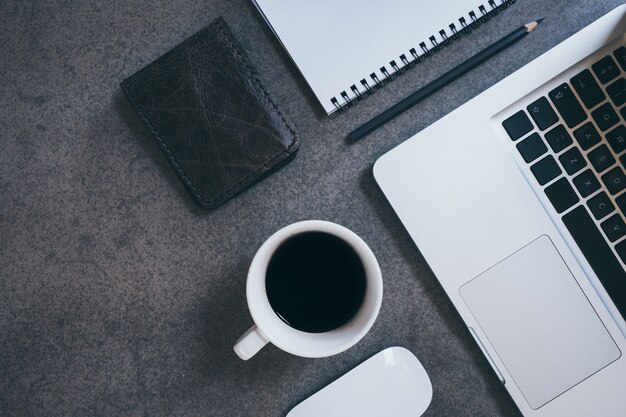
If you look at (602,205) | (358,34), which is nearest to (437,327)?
(602,205)

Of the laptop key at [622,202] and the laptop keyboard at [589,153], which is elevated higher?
the laptop keyboard at [589,153]

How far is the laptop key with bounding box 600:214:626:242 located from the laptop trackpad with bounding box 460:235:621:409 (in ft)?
0.16

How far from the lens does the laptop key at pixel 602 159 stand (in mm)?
485

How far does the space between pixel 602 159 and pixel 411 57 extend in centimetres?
20

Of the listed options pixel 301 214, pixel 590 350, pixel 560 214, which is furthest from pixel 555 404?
pixel 301 214

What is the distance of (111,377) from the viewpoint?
53 cm

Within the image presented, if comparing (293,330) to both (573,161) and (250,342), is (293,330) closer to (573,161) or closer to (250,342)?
(250,342)

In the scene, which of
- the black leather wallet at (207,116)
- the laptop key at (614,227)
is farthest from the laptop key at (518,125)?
the black leather wallet at (207,116)

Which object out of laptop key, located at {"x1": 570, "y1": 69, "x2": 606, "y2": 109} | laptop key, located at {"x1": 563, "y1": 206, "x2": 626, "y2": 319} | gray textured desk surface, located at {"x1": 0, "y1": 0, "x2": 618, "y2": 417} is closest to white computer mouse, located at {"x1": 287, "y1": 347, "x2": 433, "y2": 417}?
gray textured desk surface, located at {"x1": 0, "y1": 0, "x2": 618, "y2": 417}

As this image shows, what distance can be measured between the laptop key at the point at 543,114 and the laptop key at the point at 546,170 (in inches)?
1.2

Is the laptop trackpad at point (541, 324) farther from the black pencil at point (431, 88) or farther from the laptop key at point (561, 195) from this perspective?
the black pencil at point (431, 88)

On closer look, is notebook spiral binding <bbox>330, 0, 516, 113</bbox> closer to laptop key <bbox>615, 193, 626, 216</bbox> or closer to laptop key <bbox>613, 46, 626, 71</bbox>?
laptop key <bbox>613, 46, 626, 71</bbox>

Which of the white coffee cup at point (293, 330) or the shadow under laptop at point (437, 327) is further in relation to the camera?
the shadow under laptop at point (437, 327)

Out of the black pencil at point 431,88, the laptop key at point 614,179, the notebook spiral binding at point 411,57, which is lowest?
the laptop key at point 614,179
